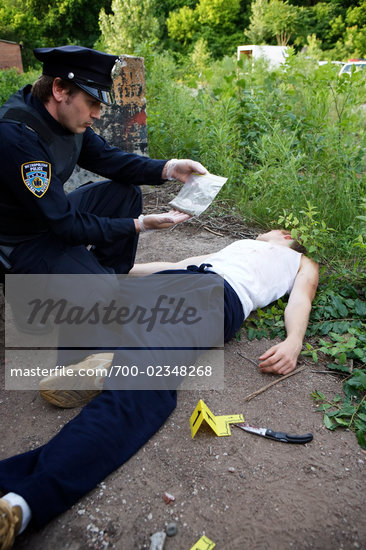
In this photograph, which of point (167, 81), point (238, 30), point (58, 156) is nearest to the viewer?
point (58, 156)

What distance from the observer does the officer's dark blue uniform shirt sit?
6.86ft

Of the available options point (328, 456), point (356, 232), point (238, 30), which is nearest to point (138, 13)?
point (238, 30)

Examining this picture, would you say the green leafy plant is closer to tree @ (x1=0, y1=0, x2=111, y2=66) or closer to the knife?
the knife

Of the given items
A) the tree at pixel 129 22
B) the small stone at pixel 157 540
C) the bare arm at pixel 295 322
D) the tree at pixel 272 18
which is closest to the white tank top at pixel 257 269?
the bare arm at pixel 295 322

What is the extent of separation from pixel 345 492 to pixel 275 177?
288 cm

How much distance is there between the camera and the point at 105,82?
7.27 ft

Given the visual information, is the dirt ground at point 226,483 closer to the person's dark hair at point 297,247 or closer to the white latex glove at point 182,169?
the person's dark hair at point 297,247

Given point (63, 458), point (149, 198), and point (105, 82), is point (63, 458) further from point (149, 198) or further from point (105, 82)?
point (149, 198)

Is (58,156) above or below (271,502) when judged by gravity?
above

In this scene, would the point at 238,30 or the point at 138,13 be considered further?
the point at 238,30

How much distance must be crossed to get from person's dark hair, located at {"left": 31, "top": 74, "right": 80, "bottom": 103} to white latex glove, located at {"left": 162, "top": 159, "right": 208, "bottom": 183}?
825 millimetres

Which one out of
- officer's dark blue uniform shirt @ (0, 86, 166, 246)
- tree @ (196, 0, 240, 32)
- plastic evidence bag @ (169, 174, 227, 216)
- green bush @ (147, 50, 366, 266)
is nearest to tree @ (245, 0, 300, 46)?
tree @ (196, 0, 240, 32)

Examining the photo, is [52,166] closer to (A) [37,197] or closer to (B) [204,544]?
(A) [37,197]

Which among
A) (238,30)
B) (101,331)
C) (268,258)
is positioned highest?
(238,30)
